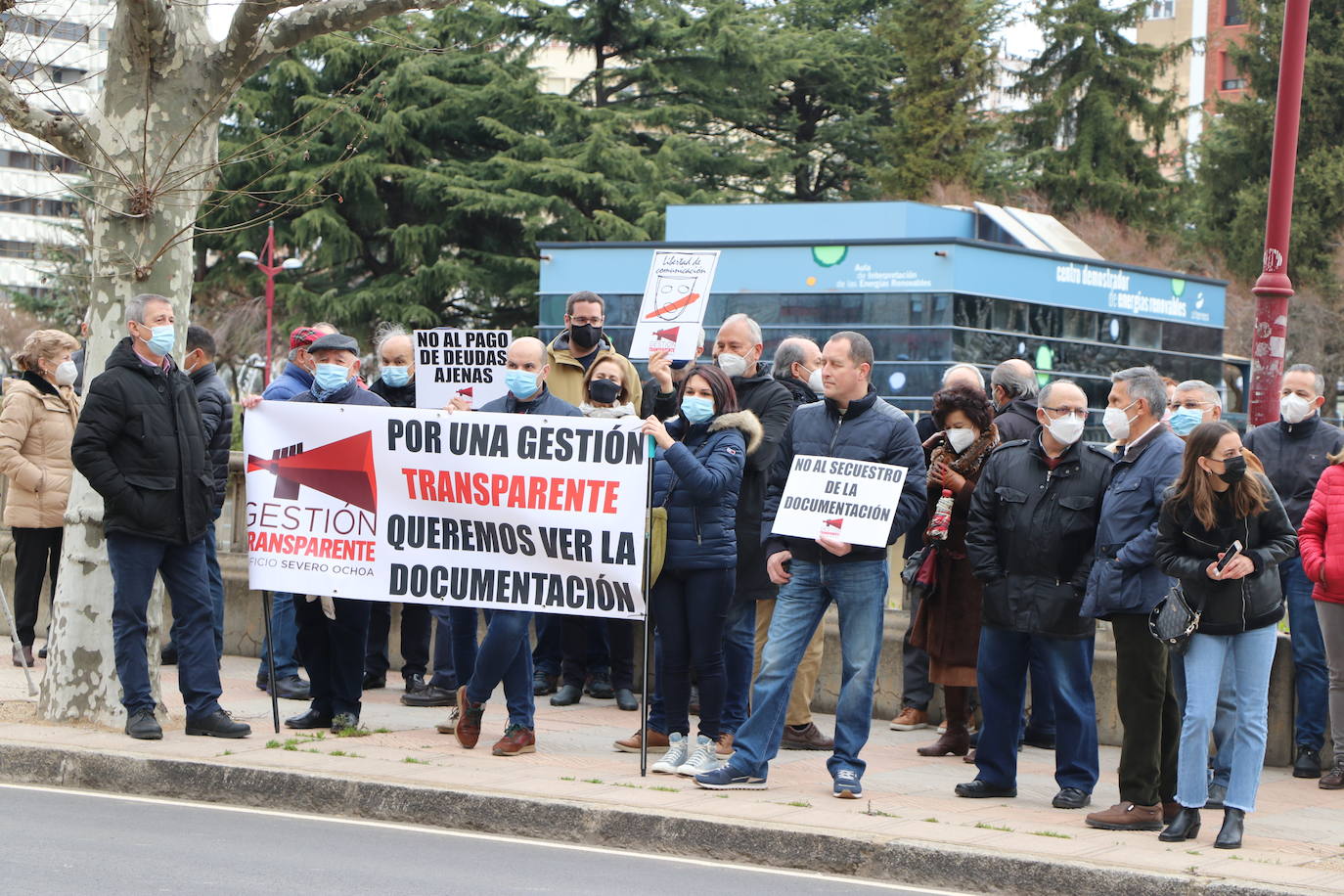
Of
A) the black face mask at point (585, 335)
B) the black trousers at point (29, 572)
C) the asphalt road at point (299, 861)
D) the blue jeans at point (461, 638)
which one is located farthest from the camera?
the black trousers at point (29, 572)

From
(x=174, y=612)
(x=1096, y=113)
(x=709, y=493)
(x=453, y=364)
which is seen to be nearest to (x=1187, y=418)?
(x=709, y=493)

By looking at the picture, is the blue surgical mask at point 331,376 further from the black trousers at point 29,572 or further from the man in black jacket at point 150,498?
the black trousers at point 29,572

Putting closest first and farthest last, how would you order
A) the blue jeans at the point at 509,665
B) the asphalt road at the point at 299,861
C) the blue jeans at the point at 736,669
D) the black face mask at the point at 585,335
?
the asphalt road at the point at 299,861, the blue jeans at the point at 509,665, the blue jeans at the point at 736,669, the black face mask at the point at 585,335

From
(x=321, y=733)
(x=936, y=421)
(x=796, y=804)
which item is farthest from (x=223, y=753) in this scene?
(x=936, y=421)

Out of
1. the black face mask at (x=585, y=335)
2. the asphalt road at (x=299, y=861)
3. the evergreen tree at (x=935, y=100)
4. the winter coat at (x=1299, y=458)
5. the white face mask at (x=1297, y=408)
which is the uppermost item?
the evergreen tree at (x=935, y=100)

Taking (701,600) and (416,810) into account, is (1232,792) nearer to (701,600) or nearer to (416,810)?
(701,600)

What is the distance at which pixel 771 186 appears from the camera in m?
58.8

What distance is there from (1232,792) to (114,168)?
6297 mm

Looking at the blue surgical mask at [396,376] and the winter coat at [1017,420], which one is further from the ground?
the blue surgical mask at [396,376]

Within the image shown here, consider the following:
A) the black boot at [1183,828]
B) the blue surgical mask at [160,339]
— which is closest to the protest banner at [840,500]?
the black boot at [1183,828]

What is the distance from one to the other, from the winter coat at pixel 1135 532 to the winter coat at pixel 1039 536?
0.68 ft

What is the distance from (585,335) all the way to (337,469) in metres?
1.68

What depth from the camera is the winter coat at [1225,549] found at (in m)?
7.27

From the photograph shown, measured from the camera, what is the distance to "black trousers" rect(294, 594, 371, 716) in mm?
9297
